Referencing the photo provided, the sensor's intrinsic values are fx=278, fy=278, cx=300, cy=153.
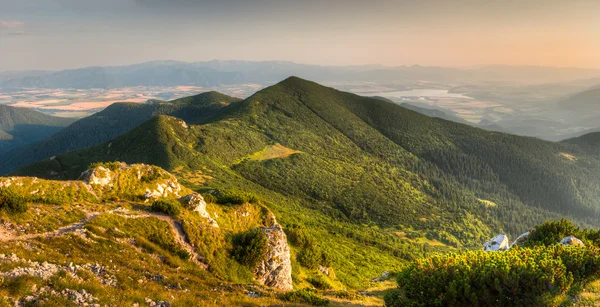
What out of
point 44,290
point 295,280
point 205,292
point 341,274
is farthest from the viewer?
point 341,274

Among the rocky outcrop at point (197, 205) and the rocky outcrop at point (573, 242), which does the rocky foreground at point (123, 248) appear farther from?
the rocky outcrop at point (573, 242)

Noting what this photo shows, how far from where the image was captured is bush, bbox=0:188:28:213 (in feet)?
79.8

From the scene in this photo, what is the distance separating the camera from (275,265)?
133 ft

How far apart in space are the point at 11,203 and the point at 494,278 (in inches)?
1666

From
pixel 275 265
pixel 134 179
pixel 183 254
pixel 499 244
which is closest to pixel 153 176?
pixel 134 179

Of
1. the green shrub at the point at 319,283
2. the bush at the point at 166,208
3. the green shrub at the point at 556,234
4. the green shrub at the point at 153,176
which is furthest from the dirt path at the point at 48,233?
the green shrub at the point at 556,234

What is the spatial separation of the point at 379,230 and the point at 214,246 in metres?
140

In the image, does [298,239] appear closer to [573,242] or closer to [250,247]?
[250,247]

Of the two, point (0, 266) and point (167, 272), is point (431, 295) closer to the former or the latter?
point (167, 272)

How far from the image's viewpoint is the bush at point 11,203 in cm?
2433

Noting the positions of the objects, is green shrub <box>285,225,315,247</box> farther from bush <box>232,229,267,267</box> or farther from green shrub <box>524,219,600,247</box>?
green shrub <box>524,219,600,247</box>

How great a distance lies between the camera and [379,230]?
159750mm

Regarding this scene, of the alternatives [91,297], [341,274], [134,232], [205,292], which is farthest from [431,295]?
[341,274]

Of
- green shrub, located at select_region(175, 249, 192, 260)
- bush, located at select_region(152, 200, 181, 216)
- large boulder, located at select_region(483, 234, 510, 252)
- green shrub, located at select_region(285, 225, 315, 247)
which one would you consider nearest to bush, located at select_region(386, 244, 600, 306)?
green shrub, located at select_region(175, 249, 192, 260)
